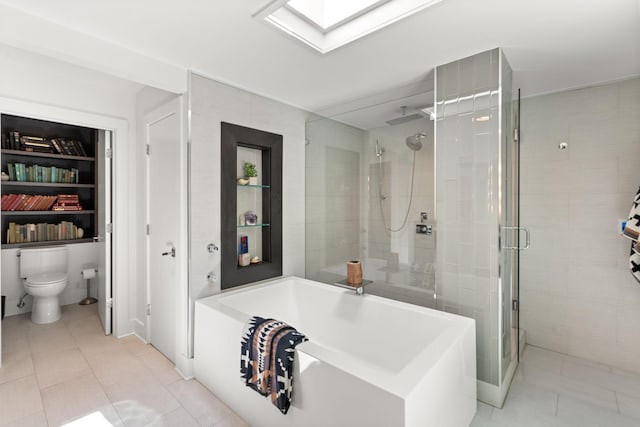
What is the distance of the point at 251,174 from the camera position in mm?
2801

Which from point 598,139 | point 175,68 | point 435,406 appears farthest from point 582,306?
point 175,68

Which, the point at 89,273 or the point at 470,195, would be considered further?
the point at 89,273

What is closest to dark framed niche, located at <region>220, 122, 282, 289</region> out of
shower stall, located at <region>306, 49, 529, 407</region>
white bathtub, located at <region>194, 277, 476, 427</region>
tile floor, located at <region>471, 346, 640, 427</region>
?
white bathtub, located at <region>194, 277, 476, 427</region>

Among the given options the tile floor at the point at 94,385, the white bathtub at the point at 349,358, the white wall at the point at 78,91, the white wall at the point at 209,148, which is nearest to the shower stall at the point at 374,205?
the white bathtub at the point at 349,358

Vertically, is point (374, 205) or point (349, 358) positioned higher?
point (374, 205)

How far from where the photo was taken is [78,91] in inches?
111

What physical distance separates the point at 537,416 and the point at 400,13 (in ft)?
8.08

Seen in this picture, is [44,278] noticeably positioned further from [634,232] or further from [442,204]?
[634,232]

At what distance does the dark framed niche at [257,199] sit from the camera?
258 centimetres

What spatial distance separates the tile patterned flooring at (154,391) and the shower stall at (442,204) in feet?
0.71

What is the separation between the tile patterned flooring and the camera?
6.18 ft

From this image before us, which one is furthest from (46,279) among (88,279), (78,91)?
(78,91)

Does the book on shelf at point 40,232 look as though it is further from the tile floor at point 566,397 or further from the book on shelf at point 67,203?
the tile floor at point 566,397

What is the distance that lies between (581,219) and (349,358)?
235cm
